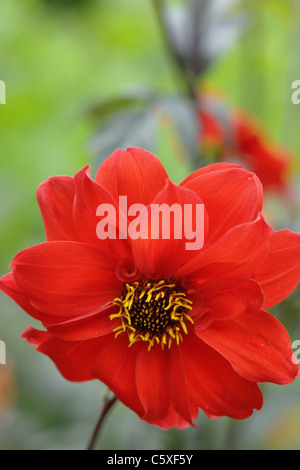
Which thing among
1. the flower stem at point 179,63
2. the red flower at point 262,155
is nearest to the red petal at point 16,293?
the flower stem at point 179,63

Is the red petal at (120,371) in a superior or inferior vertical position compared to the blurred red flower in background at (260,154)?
inferior

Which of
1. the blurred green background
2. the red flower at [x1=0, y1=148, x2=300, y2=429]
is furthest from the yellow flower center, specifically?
the blurred green background

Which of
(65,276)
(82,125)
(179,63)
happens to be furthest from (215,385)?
(82,125)

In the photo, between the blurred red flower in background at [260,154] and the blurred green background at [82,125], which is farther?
the blurred red flower in background at [260,154]

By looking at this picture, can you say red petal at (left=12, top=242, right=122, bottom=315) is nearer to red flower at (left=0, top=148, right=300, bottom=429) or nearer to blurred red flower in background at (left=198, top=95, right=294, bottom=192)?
red flower at (left=0, top=148, right=300, bottom=429)

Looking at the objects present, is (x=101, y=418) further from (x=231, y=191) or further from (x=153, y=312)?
(x=231, y=191)

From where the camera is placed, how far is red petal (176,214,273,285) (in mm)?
449

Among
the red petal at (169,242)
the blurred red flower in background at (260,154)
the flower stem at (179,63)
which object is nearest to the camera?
the red petal at (169,242)

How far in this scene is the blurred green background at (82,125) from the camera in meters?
0.88

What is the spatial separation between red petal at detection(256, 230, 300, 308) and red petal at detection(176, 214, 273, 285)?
0.10ft

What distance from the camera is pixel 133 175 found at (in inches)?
19.1

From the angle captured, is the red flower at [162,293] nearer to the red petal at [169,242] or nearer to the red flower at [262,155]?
the red petal at [169,242]

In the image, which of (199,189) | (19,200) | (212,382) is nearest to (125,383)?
(212,382)
